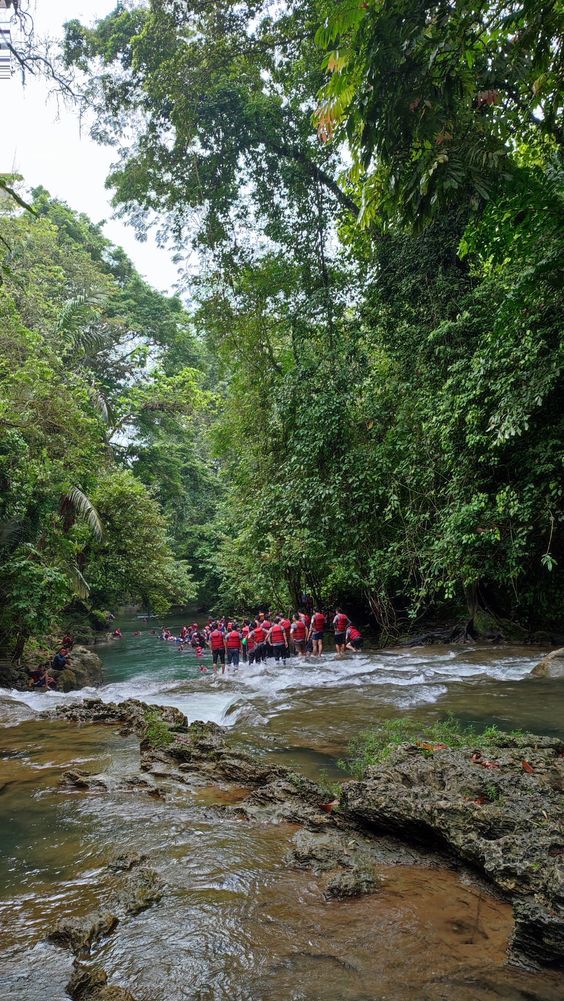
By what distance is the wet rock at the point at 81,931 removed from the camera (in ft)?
9.90

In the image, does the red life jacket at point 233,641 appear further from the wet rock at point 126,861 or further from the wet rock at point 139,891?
the wet rock at point 139,891

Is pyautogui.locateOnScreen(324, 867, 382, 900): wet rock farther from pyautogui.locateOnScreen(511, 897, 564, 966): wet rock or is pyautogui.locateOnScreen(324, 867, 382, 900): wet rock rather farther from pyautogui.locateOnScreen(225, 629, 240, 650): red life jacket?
pyautogui.locateOnScreen(225, 629, 240, 650): red life jacket

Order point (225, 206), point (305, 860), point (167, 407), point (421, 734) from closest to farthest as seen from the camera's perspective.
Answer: point (305, 860) → point (421, 734) → point (225, 206) → point (167, 407)

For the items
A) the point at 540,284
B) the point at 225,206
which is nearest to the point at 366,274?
the point at 225,206

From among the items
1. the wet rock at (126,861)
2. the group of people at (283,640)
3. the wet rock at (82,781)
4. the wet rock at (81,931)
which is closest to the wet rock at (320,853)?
the wet rock at (126,861)

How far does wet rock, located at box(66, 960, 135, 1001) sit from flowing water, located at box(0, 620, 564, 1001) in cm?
5

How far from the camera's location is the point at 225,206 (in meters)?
17.6

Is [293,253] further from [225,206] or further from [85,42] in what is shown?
[85,42]

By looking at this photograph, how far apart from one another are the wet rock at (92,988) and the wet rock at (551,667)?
9023 millimetres

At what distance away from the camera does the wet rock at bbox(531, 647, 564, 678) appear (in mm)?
9992

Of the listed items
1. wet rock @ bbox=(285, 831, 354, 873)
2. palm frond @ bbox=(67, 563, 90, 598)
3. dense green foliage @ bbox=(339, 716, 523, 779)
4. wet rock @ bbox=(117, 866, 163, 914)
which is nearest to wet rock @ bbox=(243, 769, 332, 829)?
wet rock @ bbox=(285, 831, 354, 873)

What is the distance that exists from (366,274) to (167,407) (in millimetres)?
11046

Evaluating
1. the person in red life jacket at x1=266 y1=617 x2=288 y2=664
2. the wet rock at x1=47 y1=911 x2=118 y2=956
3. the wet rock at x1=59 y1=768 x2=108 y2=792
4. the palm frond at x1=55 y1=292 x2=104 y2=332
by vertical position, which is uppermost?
the palm frond at x1=55 y1=292 x2=104 y2=332

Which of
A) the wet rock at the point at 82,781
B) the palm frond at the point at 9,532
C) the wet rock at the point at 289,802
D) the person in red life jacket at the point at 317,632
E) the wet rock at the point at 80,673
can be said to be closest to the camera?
the wet rock at the point at 289,802
